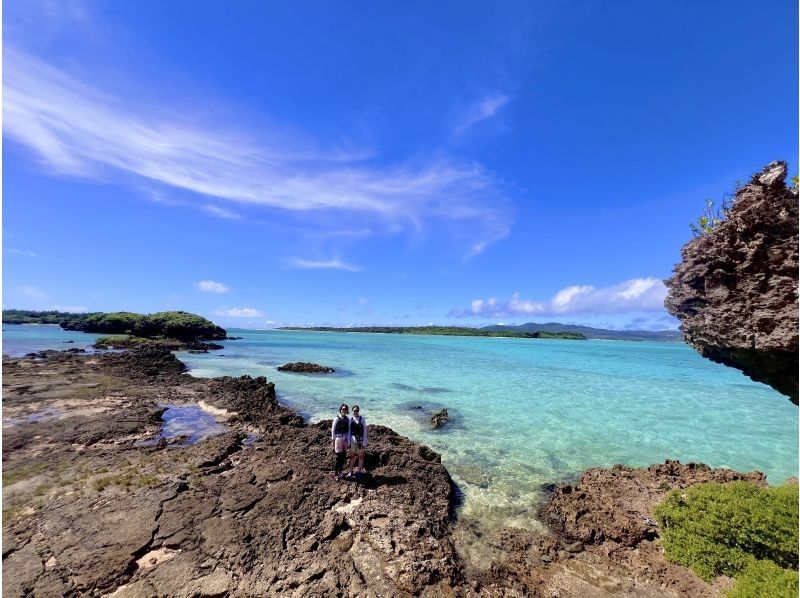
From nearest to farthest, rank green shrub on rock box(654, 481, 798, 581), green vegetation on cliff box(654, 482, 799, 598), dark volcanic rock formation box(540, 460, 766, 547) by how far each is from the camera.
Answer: green vegetation on cliff box(654, 482, 799, 598) → green shrub on rock box(654, 481, 798, 581) → dark volcanic rock formation box(540, 460, 766, 547)

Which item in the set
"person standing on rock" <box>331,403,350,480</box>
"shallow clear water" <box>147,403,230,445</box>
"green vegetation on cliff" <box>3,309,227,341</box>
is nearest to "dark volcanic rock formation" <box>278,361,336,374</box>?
"shallow clear water" <box>147,403,230,445</box>

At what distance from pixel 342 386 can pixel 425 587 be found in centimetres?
2495

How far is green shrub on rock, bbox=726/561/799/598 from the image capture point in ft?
17.2

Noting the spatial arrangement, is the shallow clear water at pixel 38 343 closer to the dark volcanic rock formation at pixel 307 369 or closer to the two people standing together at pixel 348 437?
the dark volcanic rock formation at pixel 307 369

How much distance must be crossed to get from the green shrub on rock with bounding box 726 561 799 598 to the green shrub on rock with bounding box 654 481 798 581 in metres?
0.05

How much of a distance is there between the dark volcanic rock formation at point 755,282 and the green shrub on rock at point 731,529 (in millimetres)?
2562

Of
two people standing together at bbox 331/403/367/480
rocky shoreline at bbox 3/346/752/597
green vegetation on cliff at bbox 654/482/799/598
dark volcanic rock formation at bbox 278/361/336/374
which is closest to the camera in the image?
green vegetation on cliff at bbox 654/482/799/598

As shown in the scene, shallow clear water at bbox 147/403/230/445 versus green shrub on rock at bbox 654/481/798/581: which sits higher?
green shrub on rock at bbox 654/481/798/581

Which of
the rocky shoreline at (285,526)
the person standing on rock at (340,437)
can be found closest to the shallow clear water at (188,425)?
the rocky shoreline at (285,526)

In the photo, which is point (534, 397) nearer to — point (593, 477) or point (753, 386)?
point (593, 477)

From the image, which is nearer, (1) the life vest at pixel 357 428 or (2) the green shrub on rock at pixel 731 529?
(2) the green shrub on rock at pixel 731 529

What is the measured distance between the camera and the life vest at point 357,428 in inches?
449

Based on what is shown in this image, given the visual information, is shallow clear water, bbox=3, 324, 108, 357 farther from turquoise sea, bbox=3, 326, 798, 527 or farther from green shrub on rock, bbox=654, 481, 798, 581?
green shrub on rock, bbox=654, 481, 798, 581

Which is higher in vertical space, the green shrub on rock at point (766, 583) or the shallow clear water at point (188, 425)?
the green shrub on rock at point (766, 583)
